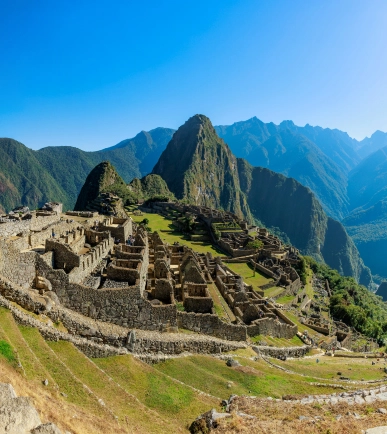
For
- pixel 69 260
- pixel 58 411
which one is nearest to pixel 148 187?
pixel 69 260

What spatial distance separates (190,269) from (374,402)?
1759cm

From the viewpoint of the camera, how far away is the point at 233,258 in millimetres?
67125

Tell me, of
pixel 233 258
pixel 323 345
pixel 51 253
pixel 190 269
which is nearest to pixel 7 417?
pixel 51 253

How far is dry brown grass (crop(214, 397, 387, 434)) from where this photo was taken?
1159cm

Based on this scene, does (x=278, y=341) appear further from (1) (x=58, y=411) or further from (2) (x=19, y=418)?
(2) (x=19, y=418)

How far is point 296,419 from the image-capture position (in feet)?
41.4

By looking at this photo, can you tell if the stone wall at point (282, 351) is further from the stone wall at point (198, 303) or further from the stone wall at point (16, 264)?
the stone wall at point (16, 264)

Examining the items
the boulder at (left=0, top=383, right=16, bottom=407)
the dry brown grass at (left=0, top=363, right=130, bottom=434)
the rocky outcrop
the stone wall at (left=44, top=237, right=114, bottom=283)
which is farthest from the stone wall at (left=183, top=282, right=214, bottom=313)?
the rocky outcrop

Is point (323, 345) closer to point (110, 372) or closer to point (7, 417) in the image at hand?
point (110, 372)

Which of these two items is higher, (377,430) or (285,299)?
(377,430)

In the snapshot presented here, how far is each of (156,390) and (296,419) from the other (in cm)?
610

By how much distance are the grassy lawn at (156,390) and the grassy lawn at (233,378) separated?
1404 millimetres

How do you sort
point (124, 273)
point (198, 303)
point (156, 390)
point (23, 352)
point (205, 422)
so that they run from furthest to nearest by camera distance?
point (198, 303)
point (124, 273)
point (156, 390)
point (205, 422)
point (23, 352)

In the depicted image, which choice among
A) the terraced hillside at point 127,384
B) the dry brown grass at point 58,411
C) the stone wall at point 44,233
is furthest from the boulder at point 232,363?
the stone wall at point 44,233
